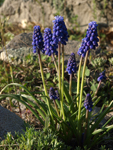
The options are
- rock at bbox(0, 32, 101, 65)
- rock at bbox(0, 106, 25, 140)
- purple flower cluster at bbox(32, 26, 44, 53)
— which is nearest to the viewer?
purple flower cluster at bbox(32, 26, 44, 53)

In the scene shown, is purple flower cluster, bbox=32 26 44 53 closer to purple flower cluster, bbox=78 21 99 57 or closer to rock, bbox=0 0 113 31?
purple flower cluster, bbox=78 21 99 57

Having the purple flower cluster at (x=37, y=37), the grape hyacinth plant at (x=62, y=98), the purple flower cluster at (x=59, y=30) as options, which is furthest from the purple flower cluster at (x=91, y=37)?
the purple flower cluster at (x=37, y=37)

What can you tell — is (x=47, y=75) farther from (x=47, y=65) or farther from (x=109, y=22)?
(x=109, y=22)

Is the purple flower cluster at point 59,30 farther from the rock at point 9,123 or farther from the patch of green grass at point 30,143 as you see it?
the rock at point 9,123

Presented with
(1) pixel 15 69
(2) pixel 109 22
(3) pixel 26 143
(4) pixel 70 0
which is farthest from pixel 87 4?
(3) pixel 26 143


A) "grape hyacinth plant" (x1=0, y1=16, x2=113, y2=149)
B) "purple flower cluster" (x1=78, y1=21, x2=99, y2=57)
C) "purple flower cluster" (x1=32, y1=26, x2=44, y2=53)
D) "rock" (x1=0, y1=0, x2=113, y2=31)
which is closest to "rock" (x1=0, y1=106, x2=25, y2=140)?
"grape hyacinth plant" (x1=0, y1=16, x2=113, y2=149)

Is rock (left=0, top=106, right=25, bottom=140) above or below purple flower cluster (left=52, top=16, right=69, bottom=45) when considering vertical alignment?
below

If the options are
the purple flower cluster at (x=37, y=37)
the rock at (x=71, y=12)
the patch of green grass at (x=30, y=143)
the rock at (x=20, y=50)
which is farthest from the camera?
the rock at (x=71, y=12)

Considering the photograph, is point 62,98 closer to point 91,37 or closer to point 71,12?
point 91,37
